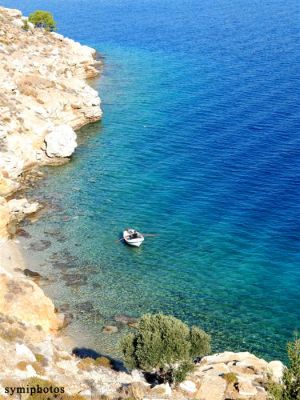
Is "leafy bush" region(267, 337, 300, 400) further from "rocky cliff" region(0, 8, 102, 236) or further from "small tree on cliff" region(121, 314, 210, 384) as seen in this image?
"rocky cliff" region(0, 8, 102, 236)

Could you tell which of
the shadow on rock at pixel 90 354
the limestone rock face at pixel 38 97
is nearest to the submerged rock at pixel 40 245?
the limestone rock face at pixel 38 97

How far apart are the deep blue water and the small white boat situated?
1.09m

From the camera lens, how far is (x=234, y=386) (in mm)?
35156

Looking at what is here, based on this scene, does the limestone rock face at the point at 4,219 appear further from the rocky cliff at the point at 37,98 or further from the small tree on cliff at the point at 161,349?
the small tree on cliff at the point at 161,349

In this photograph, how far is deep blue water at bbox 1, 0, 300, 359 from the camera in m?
50.5

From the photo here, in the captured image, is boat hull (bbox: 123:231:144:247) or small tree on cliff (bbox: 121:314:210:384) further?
boat hull (bbox: 123:231:144:247)

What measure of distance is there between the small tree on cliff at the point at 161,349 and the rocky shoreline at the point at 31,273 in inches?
46.7

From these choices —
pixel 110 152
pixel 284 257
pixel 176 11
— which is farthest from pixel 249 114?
pixel 176 11

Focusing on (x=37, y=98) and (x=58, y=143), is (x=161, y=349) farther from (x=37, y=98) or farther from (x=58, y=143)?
(x=37, y=98)

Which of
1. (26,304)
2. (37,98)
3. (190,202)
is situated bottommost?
(26,304)

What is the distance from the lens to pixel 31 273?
178 feet

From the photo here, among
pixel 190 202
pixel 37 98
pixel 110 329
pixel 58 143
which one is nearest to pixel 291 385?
pixel 110 329

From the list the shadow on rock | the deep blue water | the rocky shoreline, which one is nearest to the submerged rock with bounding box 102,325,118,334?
the deep blue water

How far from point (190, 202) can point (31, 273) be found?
24.0m
